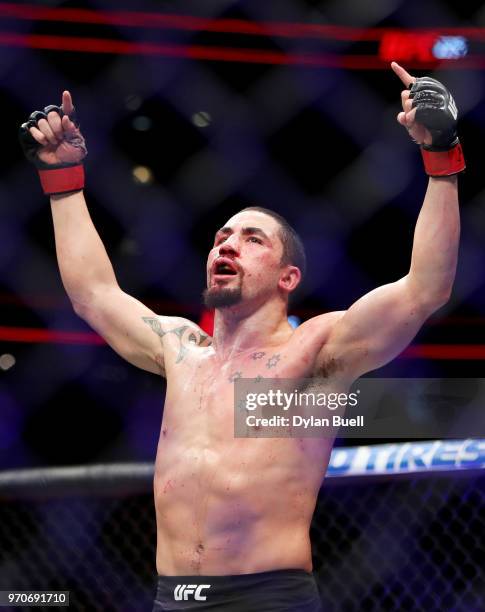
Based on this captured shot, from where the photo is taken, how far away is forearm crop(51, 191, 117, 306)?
189 centimetres

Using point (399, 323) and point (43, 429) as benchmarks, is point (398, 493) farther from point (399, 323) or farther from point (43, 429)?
point (43, 429)

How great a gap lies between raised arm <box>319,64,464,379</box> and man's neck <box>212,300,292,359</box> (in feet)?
0.84

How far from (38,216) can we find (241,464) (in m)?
2.19

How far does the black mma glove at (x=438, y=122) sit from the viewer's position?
147 centimetres

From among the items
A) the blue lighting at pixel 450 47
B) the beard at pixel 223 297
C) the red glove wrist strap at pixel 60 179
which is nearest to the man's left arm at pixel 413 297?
the beard at pixel 223 297

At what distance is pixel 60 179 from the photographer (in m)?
1.91

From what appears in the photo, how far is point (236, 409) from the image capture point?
5.41 feet

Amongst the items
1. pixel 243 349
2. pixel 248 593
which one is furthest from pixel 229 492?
pixel 243 349

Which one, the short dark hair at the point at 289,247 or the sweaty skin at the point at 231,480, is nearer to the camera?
the sweaty skin at the point at 231,480

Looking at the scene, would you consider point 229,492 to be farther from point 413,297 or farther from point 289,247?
point 289,247

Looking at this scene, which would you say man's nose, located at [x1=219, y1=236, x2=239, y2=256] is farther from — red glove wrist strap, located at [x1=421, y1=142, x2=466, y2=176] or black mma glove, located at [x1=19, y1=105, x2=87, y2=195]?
red glove wrist strap, located at [x1=421, y1=142, x2=466, y2=176]

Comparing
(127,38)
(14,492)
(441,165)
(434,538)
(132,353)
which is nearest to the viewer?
(441,165)

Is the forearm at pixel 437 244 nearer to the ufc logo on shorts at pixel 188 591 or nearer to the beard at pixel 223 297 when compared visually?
the beard at pixel 223 297

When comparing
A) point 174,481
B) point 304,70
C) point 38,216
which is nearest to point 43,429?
point 38,216
